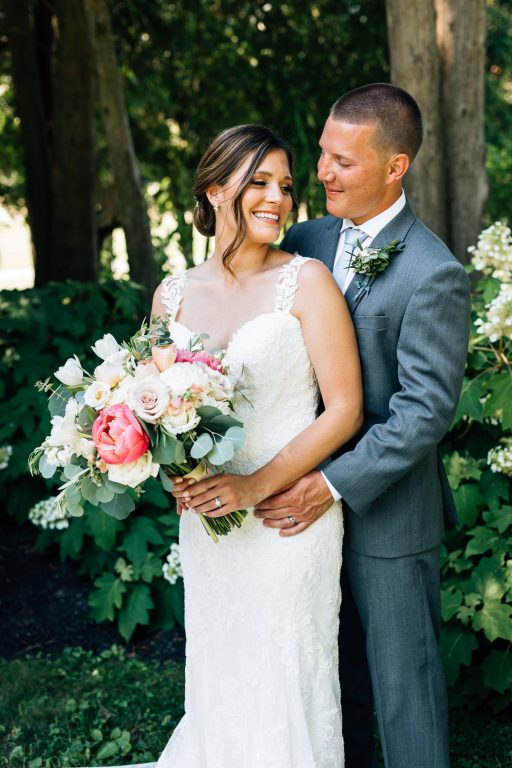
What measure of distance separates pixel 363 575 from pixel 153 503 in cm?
214

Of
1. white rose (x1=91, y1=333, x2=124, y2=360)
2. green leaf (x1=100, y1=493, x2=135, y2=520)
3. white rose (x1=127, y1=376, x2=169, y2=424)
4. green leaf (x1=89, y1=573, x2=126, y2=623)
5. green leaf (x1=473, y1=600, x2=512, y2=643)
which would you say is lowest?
green leaf (x1=473, y1=600, x2=512, y2=643)

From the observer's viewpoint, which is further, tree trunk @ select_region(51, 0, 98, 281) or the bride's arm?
tree trunk @ select_region(51, 0, 98, 281)

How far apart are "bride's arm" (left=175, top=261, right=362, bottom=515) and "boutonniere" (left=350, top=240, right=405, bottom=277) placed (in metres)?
0.11

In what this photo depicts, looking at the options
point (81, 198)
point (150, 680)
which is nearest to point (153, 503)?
point (150, 680)

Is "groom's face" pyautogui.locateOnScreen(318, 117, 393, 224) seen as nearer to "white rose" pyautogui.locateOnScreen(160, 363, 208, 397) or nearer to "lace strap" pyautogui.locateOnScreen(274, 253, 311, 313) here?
"lace strap" pyautogui.locateOnScreen(274, 253, 311, 313)

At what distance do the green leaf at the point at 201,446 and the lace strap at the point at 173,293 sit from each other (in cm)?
71

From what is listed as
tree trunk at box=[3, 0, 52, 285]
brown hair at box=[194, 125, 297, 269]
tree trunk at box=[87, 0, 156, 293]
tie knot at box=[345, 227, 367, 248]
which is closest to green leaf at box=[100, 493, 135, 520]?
brown hair at box=[194, 125, 297, 269]

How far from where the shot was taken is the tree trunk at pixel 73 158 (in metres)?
7.32

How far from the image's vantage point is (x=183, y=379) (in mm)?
2281

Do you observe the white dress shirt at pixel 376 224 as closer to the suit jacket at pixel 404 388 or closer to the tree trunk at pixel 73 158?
the suit jacket at pixel 404 388

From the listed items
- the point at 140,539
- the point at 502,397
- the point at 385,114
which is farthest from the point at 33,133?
the point at 385,114

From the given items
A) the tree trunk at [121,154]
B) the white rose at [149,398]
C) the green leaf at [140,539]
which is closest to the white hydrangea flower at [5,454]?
the green leaf at [140,539]

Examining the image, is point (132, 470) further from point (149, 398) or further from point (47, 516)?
point (47, 516)

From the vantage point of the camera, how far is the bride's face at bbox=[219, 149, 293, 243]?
9.06 ft
